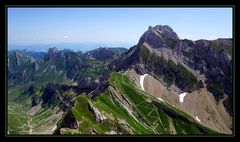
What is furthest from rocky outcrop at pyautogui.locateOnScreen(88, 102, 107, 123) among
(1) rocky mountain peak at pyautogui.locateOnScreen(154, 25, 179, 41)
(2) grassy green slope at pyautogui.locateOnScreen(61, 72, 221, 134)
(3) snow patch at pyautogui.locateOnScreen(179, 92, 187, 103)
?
(1) rocky mountain peak at pyautogui.locateOnScreen(154, 25, 179, 41)

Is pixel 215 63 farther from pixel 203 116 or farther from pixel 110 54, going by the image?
pixel 110 54

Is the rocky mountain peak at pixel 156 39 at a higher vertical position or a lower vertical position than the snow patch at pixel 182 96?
higher

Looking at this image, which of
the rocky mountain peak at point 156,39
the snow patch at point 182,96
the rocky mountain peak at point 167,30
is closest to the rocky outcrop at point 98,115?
the snow patch at point 182,96

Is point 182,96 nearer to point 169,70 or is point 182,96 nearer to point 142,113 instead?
point 169,70

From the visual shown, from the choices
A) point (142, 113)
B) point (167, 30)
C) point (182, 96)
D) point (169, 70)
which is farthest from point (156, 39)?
point (142, 113)

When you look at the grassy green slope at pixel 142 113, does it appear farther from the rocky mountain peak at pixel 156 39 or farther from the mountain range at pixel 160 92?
the rocky mountain peak at pixel 156 39

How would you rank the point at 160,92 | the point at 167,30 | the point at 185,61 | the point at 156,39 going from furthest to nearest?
the point at 167,30 < the point at 156,39 < the point at 185,61 < the point at 160,92

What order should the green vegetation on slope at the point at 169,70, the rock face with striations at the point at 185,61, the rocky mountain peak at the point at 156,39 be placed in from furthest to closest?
1. the rocky mountain peak at the point at 156,39
2. the green vegetation on slope at the point at 169,70
3. the rock face with striations at the point at 185,61
